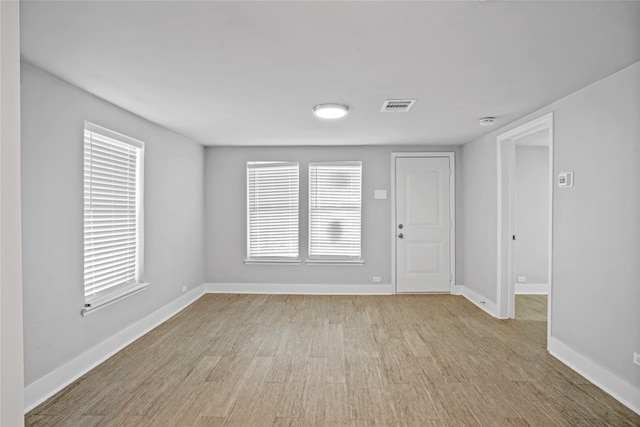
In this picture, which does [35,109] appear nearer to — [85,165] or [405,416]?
[85,165]

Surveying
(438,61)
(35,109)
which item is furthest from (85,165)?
(438,61)

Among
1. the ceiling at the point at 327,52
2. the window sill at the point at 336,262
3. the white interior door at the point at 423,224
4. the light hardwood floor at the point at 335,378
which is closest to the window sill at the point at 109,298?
the light hardwood floor at the point at 335,378

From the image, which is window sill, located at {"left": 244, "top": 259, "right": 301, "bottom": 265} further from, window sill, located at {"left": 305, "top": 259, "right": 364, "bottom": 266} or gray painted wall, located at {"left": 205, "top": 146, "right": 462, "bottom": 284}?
window sill, located at {"left": 305, "top": 259, "right": 364, "bottom": 266}

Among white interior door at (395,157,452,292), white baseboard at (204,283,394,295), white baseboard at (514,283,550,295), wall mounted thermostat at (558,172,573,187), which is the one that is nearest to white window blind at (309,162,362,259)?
white baseboard at (204,283,394,295)

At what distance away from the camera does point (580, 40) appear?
2.23 metres

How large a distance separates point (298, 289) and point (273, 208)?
1395 mm

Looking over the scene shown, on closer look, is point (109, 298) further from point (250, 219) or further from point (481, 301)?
point (481, 301)

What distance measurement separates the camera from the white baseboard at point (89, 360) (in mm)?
2672

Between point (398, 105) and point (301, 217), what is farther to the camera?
point (301, 217)

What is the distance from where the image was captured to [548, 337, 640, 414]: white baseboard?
2637 mm

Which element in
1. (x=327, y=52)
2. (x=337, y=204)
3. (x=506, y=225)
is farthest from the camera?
(x=337, y=204)

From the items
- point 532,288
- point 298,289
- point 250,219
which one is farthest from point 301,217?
point 532,288

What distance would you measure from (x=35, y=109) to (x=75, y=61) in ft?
1.65

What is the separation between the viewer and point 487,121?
4.27m
